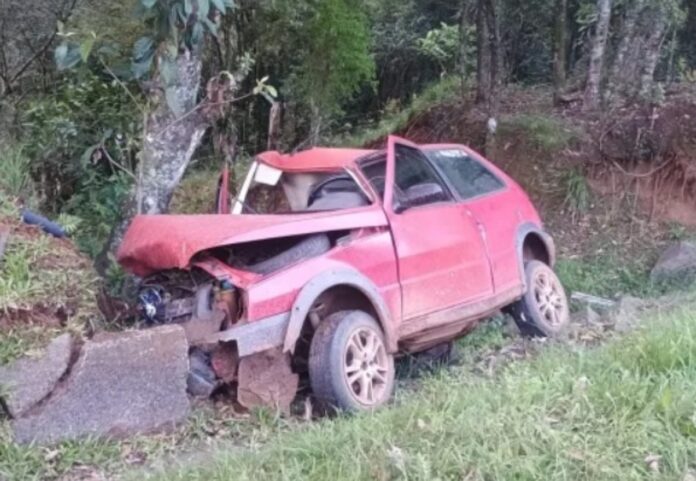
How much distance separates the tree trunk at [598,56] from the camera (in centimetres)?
1220

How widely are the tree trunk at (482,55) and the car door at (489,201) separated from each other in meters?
5.36

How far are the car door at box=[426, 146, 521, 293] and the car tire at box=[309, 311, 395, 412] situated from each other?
5.18 ft

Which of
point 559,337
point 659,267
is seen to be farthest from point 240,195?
point 659,267

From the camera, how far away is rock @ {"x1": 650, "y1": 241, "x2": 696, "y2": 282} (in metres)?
10.5

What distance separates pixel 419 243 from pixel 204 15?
2189mm

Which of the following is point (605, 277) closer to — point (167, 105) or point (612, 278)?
point (612, 278)

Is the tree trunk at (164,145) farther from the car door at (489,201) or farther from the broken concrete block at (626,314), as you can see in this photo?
the broken concrete block at (626,314)

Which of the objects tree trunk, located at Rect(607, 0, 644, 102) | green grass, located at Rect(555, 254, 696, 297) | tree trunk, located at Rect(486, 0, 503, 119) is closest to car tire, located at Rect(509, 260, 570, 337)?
green grass, located at Rect(555, 254, 696, 297)

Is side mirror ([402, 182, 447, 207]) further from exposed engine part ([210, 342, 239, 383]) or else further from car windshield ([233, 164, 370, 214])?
exposed engine part ([210, 342, 239, 383])

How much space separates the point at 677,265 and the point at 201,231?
6737 mm

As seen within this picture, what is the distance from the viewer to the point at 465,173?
7664 mm

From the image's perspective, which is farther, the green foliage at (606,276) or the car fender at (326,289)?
the green foliage at (606,276)

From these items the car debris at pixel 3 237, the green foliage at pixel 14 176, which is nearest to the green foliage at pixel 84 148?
the green foliage at pixel 14 176

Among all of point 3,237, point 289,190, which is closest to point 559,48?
point 289,190
